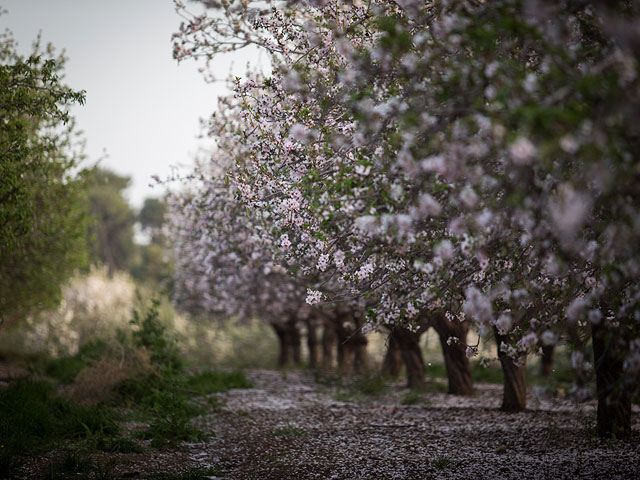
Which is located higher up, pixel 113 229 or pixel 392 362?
pixel 113 229

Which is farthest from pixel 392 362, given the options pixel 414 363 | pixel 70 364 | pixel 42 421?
pixel 42 421

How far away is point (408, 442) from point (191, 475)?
3352 mm

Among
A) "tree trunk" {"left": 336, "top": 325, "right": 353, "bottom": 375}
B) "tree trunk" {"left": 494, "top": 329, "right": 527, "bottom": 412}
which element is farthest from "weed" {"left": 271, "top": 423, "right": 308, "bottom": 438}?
"tree trunk" {"left": 336, "top": 325, "right": 353, "bottom": 375}

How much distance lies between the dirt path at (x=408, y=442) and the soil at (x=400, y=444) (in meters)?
0.01

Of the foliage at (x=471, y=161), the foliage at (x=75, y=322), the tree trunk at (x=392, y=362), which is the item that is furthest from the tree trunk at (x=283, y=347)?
the foliage at (x=471, y=161)

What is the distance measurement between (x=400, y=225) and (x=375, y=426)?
5.68m

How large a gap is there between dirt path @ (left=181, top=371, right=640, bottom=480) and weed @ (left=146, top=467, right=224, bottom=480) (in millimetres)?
236

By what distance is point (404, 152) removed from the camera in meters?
4.64

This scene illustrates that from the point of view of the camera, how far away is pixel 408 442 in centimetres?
812

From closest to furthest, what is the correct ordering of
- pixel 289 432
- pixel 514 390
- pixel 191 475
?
pixel 191 475 < pixel 289 432 < pixel 514 390

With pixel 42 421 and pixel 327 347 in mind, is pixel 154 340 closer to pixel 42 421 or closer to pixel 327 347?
pixel 42 421

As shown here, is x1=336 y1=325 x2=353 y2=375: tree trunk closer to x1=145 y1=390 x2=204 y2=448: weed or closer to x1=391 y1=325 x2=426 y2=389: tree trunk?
x1=391 y1=325 x2=426 y2=389: tree trunk

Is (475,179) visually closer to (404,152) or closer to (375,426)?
(404,152)

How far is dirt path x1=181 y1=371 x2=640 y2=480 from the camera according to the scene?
21.4 ft
